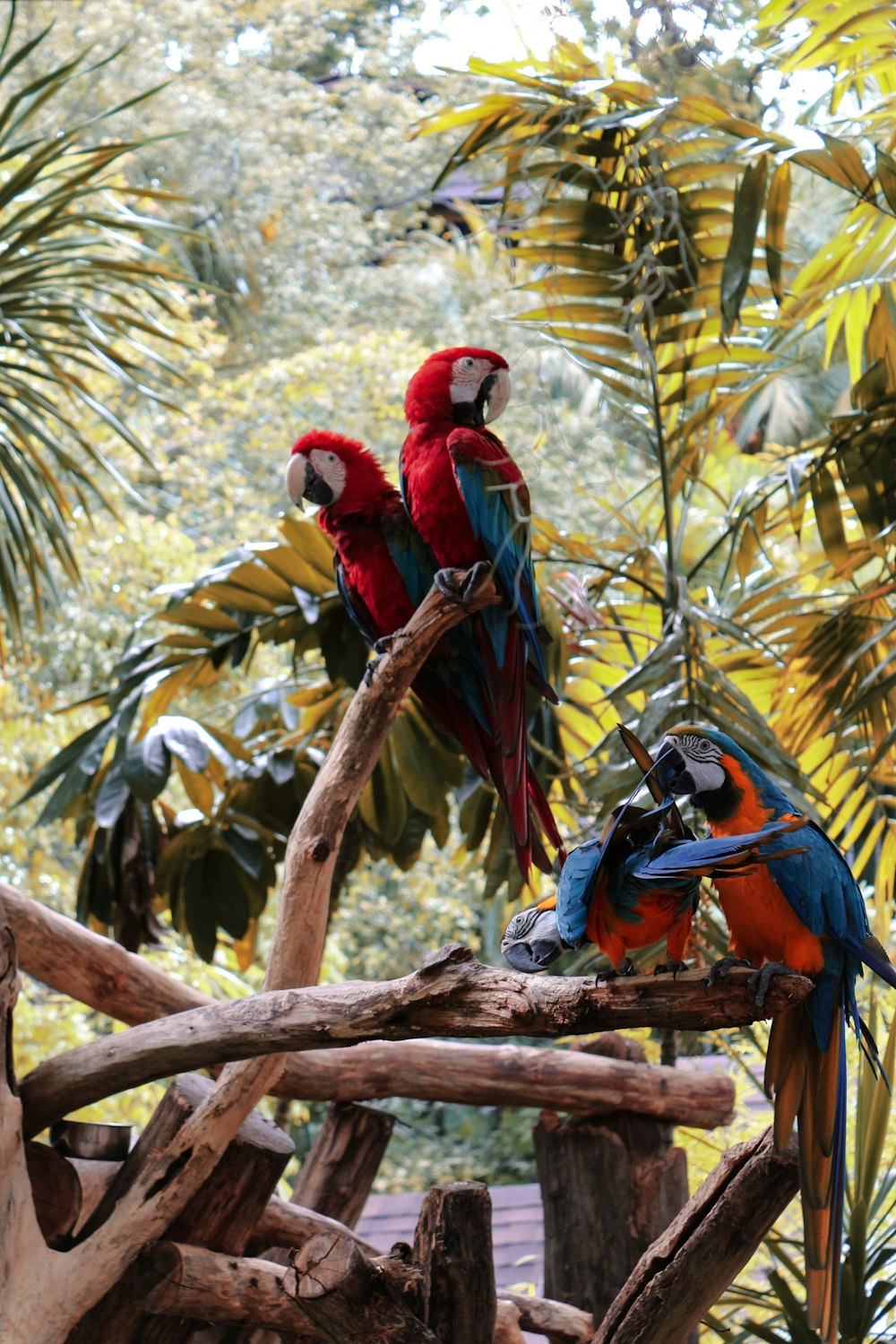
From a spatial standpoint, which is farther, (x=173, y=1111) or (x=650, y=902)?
(x=173, y=1111)

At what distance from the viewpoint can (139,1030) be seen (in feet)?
4.57

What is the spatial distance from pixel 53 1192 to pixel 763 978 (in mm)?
1043

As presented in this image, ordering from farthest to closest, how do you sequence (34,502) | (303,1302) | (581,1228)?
1. (34,502)
2. (581,1228)
3. (303,1302)

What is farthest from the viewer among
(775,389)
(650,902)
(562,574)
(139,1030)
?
(775,389)

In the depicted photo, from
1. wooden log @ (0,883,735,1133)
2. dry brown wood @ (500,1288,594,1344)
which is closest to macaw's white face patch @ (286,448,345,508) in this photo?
wooden log @ (0,883,735,1133)

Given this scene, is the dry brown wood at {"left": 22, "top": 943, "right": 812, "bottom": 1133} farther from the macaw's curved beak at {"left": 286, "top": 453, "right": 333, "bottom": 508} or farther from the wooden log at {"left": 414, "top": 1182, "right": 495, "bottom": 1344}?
the macaw's curved beak at {"left": 286, "top": 453, "right": 333, "bottom": 508}

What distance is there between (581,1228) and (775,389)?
12.9ft

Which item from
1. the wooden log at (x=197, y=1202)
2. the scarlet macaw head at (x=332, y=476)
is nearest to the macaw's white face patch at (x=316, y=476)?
the scarlet macaw head at (x=332, y=476)

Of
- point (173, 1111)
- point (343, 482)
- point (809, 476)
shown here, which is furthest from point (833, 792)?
point (173, 1111)

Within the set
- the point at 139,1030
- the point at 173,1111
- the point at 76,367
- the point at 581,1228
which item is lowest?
the point at 581,1228

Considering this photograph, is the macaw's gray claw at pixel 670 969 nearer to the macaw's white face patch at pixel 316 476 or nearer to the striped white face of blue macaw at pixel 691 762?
the striped white face of blue macaw at pixel 691 762

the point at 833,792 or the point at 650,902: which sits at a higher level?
the point at 650,902

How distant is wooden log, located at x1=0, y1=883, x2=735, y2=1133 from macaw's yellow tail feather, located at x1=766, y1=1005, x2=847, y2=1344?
33.0 inches

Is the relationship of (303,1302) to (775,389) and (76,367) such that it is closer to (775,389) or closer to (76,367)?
(76,367)
